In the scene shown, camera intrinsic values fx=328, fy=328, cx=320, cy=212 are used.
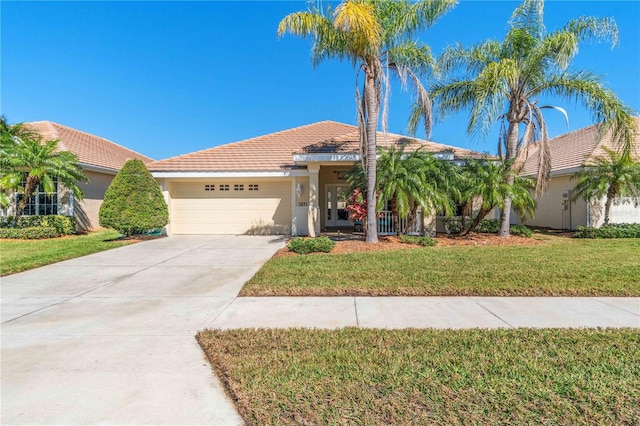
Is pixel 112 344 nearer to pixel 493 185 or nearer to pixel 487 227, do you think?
pixel 493 185

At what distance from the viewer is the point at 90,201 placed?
16.5 m

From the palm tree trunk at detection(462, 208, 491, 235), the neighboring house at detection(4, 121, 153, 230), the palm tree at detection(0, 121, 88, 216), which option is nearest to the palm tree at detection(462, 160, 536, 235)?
the palm tree trunk at detection(462, 208, 491, 235)

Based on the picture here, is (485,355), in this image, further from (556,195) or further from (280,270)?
(556,195)

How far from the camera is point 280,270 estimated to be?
7.35 m

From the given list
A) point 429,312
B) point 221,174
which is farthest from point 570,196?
point 221,174

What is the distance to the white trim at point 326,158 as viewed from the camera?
12.6m

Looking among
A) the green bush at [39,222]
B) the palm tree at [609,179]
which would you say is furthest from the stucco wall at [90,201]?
the palm tree at [609,179]

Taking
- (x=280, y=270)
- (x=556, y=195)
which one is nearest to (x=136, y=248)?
(x=280, y=270)

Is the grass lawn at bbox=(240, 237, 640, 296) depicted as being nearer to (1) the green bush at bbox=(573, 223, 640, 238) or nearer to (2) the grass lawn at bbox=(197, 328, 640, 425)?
(2) the grass lawn at bbox=(197, 328, 640, 425)

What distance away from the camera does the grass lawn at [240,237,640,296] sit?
581 centimetres

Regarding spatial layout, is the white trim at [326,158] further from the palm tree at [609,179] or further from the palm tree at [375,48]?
the palm tree at [609,179]

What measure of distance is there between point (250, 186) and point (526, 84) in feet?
38.4

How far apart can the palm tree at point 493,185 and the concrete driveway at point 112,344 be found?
8205mm

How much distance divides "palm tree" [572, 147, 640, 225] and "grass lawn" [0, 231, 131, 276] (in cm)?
1797
